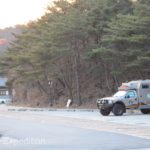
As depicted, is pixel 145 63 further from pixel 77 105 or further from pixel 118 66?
pixel 77 105

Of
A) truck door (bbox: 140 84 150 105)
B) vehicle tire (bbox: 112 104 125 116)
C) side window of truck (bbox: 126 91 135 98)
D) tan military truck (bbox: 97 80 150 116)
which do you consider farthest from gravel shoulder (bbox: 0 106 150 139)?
truck door (bbox: 140 84 150 105)

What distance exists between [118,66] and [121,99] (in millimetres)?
14437

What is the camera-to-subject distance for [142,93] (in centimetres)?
3083

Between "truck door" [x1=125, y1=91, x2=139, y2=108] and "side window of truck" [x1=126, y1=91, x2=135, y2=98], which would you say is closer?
"truck door" [x1=125, y1=91, x2=139, y2=108]

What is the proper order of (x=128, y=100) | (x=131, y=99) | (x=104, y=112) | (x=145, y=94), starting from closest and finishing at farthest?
(x=104, y=112) < (x=128, y=100) < (x=131, y=99) < (x=145, y=94)

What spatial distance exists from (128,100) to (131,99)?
0.35 metres

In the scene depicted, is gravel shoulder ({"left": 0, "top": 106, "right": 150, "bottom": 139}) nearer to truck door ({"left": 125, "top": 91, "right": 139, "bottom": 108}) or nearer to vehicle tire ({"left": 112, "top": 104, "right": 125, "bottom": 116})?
vehicle tire ({"left": 112, "top": 104, "right": 125, "bottom": 116})

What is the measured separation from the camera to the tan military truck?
2909 centimetres

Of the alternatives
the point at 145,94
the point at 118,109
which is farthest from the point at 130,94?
the point at 118,109

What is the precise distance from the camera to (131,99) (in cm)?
3019

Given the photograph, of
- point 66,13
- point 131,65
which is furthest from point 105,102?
point 66,13

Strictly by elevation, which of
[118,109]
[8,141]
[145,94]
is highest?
[145,94]

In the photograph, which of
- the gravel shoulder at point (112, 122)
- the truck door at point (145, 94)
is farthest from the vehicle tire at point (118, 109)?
the truck door at point (145, 94)

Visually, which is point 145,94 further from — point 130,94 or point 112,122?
point 112,122
